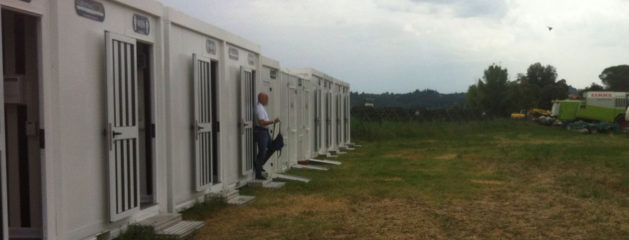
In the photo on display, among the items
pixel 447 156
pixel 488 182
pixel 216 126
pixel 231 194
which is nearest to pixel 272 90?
pixel 216 126

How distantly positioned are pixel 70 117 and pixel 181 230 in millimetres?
1945

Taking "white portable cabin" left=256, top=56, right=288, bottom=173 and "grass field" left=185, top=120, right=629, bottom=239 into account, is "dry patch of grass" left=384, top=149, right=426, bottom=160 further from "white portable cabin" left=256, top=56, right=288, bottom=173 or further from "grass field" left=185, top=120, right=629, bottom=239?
"white portable cabin" left=256, top=56, right=288, bottom=173

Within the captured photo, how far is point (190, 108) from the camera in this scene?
8.25 m

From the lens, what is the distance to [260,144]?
10.8 meters

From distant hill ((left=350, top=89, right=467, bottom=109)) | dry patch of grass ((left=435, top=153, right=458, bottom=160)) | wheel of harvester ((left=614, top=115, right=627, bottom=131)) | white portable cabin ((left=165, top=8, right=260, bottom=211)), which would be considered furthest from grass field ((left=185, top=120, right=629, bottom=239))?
distant hill ((left=350, top=89, right=467, bottom=109))

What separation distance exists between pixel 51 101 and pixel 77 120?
1.37 feet

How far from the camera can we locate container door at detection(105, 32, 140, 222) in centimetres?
605

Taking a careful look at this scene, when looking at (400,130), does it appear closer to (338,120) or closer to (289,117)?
(338,120)

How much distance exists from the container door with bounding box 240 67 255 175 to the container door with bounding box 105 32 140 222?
12.3 feet

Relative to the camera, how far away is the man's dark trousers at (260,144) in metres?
10.8

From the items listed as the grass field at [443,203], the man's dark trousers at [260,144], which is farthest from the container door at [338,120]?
the man's dark trousers at [260,144]

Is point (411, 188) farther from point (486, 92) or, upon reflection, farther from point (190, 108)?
point (486, 92)

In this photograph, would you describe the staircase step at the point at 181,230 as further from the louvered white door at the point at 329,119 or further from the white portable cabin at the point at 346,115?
the white portable cabin at the point at 346,115

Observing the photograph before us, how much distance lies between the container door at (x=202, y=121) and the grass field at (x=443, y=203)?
0.47 m
